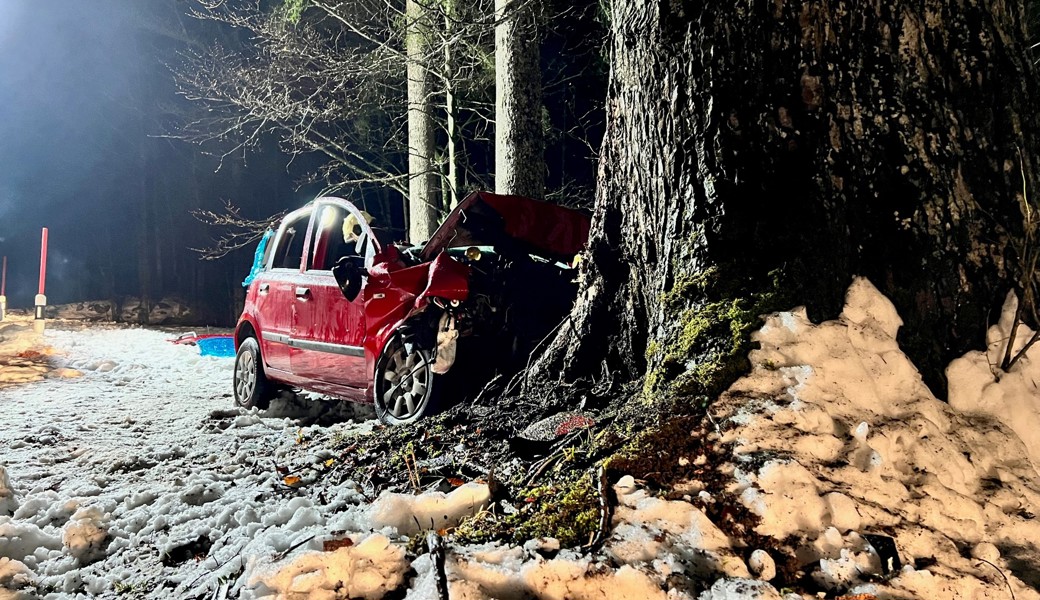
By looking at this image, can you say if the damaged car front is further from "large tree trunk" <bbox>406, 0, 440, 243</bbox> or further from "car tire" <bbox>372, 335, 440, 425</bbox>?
"large tree trunk" <bbox>406, 0, 440, 243</bbox>

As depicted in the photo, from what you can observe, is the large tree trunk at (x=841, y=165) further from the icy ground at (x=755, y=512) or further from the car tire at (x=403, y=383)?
the car tire at (x=403, y=383)

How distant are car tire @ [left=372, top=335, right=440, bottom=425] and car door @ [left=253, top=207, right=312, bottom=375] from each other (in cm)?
142

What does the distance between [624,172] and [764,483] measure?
1794mm

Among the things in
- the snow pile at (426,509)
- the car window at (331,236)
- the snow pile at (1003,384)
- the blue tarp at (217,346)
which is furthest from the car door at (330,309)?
the blue tarp at (217,346)

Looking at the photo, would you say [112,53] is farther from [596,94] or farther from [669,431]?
[669,431]

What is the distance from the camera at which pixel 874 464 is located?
2.10 metres

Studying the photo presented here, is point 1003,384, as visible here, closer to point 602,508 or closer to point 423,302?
point 602,508

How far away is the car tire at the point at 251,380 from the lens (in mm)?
6488

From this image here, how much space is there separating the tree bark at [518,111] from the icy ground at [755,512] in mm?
5360

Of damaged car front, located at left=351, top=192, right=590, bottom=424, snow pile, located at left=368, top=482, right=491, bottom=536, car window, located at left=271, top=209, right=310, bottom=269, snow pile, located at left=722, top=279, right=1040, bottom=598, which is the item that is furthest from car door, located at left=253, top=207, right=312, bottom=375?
snow pile, located at left=722, top=279, right=1040, bottom=598

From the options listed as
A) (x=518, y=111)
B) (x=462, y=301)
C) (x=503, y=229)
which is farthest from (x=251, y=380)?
(x=518, y=111)

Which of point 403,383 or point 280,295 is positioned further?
point 280,295

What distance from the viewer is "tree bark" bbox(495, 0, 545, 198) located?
26.6 ft

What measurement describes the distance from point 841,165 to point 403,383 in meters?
3.28
